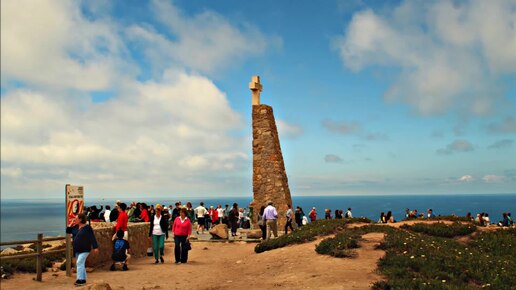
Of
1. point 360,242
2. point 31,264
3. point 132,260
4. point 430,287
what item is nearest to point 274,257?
point 360,242

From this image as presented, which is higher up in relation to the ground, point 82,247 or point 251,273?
point 82,247

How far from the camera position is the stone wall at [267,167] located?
24578mm

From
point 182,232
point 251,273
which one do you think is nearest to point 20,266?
point 182,232

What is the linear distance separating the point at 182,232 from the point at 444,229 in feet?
34.3

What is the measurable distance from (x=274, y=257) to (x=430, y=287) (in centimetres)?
610

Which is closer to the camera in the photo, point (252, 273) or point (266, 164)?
point (252, 273)

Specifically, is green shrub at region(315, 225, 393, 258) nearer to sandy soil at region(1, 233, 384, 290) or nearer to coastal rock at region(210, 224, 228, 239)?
sandy soil at region(1, 233, 384, 290)

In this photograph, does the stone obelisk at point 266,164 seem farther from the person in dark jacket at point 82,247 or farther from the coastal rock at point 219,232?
the person in dark jacket at point 82,247

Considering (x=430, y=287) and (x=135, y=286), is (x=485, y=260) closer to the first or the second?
(x=430, y=287)

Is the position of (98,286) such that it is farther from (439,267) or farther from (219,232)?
(219,232)

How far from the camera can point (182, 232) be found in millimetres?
14477

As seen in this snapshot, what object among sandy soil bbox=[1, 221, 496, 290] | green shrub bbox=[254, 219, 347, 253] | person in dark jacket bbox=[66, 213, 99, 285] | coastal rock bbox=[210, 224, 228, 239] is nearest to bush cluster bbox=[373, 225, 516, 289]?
sandy soil bbox=[1, 221, 496, 290]

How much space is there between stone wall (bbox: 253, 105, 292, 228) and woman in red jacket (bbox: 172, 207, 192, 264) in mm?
9794

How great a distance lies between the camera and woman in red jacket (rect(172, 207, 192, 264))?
14445 mm
